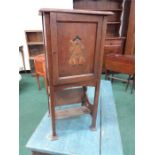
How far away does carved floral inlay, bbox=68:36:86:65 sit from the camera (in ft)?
3.60

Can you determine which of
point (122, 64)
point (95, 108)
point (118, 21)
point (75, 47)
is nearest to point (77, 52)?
point (75, 47)

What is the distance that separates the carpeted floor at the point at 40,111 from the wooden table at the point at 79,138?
0.43 m

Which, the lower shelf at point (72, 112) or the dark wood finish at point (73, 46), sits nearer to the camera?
the dark wood finish at point (73, 46)

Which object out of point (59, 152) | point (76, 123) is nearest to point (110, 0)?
point (76, 123)

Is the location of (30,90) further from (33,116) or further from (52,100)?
(52,100)

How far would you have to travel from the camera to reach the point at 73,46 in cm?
111

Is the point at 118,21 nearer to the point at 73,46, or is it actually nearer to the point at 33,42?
the point at 33,42

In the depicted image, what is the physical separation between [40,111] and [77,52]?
160 cm

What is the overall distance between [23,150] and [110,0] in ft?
13.3

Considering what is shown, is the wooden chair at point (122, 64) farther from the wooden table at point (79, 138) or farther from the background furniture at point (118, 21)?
the wooden table at point (79, 138)

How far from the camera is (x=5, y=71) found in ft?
2.48

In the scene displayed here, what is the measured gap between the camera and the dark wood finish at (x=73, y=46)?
1008mm

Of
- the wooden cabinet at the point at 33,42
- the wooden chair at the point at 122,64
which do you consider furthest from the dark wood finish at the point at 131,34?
the wooden cabinet at the point at 33,42

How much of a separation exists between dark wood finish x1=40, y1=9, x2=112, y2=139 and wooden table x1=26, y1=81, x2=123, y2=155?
0.20 metres
